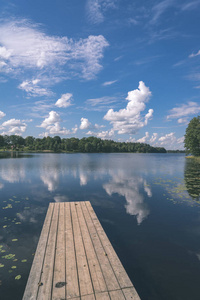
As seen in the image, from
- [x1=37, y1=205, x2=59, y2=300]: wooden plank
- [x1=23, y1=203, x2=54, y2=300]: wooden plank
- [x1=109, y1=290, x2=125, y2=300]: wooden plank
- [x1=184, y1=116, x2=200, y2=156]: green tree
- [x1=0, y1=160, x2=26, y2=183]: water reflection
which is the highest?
[x1=184, y1=116, x2=200, y2=156]: green tree

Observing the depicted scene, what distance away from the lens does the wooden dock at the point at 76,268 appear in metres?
4.95

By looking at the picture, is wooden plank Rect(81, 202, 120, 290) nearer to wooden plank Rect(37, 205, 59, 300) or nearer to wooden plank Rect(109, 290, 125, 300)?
wooden plank Rect(109, 290, 125, 300)

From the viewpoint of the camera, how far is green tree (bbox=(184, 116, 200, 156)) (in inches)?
3565

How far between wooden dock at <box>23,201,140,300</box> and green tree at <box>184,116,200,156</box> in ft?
308

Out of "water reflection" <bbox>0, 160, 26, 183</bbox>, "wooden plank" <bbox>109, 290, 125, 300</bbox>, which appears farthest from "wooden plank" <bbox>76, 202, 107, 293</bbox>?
"water reflection" <bbox>0, 160, 26, 183</bbox>

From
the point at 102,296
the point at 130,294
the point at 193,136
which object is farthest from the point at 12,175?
the point at 193,136

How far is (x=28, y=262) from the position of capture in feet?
26.0

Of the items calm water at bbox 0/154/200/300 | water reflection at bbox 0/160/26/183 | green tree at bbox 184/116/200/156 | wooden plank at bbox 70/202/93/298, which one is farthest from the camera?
green tree at bbox 184/116/200/156

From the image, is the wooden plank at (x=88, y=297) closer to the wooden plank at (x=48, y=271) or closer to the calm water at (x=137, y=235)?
the wooden plank at (x=48, y=271)

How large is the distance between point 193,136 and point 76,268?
326 feet

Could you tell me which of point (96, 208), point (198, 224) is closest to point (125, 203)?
point (96, 208)

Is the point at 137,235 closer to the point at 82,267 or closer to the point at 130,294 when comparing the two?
the point at 82,267

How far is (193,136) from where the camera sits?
9094 cm

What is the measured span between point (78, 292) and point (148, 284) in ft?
A: 11.5
